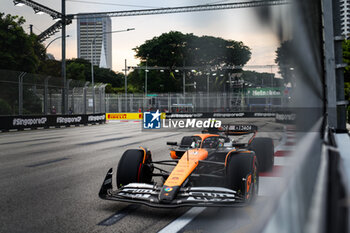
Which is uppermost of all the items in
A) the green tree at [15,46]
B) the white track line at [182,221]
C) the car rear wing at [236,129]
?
the green tree at [15,46]

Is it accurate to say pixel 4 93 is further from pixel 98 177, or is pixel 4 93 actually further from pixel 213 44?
pixel 213 44

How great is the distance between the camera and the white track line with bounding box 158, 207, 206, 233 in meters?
3.30

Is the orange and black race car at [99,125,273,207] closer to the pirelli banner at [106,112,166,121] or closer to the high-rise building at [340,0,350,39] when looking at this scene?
the high-rise building at [340,0,350,39]

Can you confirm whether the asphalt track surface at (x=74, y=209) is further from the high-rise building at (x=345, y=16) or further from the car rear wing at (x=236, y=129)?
the high-rise building at (x=345, y=16)

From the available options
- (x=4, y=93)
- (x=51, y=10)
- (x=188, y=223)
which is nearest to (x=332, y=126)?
(x=188, y=223)

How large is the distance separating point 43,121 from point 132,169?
53.6 feet

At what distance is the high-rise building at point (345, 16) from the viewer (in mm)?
6270

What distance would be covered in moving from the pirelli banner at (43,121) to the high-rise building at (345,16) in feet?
47.7

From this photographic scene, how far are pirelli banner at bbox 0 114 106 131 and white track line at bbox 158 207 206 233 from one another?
48.7 feet

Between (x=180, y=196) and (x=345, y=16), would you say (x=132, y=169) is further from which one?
(x=345, y=16)

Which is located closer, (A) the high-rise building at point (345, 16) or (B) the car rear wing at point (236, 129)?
(A) the high-rise building at point (345, 16)

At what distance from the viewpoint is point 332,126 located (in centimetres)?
688

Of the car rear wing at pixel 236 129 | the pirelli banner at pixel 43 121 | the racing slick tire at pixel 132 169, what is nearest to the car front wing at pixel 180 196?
the racing slick tire at pixel 132 169

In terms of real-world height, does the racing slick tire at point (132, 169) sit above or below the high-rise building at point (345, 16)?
below
